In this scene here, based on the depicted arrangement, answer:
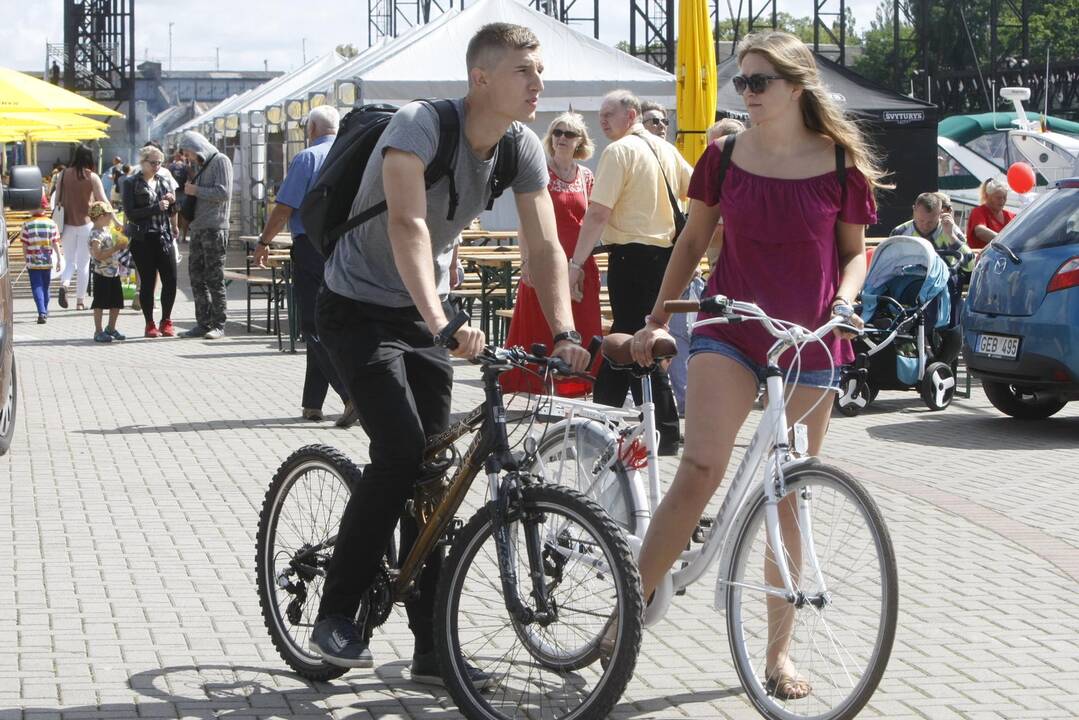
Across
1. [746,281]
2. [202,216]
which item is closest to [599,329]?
[746,281]

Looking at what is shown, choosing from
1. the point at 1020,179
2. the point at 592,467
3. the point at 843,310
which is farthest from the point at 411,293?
the point at 1020,179

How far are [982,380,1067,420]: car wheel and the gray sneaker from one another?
7733 millimetres

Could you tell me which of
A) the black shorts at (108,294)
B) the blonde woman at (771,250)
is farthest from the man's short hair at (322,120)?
the blonde woman at (771,250)

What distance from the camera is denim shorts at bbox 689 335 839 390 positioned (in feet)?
15.6

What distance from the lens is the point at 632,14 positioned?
141 feet

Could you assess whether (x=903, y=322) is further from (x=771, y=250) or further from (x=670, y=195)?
(x=771, y=250)

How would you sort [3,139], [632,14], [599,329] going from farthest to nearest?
[632,14]
[3,139]
[599,329]

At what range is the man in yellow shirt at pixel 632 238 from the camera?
370 inches

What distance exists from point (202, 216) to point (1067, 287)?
8.58 meters

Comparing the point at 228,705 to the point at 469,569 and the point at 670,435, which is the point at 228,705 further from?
the point at 670,435

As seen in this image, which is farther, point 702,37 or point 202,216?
point 202,216

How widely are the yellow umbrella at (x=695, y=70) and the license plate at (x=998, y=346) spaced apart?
2339 millimetres

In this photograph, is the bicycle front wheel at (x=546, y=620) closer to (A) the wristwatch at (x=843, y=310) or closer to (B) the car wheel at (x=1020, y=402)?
(A) the wristwatch at (x=843, y=310)

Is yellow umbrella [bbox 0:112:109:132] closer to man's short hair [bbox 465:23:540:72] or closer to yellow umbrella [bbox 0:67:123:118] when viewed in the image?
yellow umbrella [bbox 0:67:123:118]
